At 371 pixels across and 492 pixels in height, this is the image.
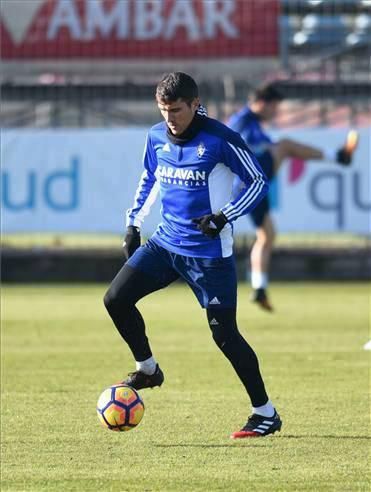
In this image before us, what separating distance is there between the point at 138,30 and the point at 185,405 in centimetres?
1493

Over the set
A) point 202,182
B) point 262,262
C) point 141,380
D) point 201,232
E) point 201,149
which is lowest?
point 262,262

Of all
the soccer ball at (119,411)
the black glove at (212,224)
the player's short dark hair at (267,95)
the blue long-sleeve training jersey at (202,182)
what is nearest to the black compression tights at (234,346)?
the blue long-sleeve training jersey at (202,182)

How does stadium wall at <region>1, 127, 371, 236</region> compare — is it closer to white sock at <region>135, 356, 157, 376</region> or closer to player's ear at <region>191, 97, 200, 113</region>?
white sock at <region>135, 356, 157, 376</region>

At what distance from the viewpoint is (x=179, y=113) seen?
7.88m

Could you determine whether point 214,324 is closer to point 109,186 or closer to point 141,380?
point 141,380

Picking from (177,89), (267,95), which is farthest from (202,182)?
(267,95)

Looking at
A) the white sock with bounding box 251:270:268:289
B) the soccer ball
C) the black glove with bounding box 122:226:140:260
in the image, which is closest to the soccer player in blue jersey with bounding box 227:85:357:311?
the white sock with bounding box 251:270:268:289

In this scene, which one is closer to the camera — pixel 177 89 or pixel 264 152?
pixel 177 89

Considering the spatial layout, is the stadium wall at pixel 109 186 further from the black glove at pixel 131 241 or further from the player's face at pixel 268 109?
the black glove at pixel 131 241

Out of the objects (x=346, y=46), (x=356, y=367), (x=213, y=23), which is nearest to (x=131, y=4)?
(x=213, y=23)

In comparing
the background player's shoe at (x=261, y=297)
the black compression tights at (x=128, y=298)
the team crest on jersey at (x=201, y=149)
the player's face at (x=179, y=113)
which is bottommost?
the background player's shoe at (x=261, y=297)

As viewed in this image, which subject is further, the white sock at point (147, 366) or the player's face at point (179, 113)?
the white sock at point (147, 366)

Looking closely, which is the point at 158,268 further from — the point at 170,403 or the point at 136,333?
the point at 170,403

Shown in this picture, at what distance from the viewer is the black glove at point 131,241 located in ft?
28.4
